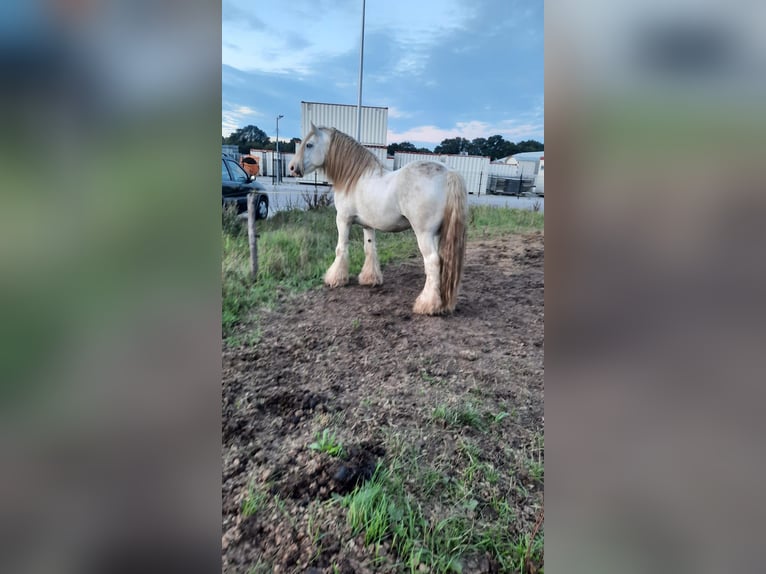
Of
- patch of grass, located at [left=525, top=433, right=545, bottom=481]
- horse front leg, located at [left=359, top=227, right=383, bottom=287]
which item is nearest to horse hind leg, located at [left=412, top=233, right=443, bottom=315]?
horse front leg, located at [left=359, top=227, right=383, bottom=287]

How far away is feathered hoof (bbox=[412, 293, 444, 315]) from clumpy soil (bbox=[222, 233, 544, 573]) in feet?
0.22

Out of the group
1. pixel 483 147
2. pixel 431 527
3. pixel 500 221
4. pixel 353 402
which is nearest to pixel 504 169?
pixel 483 147

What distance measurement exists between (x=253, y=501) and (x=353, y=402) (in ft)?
2.37

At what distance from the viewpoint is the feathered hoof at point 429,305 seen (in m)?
3.09

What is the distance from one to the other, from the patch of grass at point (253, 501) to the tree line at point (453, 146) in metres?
2.00

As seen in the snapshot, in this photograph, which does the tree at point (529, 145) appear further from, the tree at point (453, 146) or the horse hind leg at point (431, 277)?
the horse hind leg at point (431, 277)

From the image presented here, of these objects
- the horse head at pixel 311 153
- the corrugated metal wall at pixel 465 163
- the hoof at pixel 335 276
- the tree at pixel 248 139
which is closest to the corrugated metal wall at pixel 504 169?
the corrugated metal wall at pixel 465 163

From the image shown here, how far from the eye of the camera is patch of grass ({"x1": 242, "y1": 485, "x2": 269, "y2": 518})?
1.31m

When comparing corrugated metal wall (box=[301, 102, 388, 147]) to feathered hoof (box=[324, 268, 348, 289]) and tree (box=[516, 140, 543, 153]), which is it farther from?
feathered hoof (box=[324, 268, 348, 289])

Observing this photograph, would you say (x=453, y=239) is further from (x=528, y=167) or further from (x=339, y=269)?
(x=339, y=269)

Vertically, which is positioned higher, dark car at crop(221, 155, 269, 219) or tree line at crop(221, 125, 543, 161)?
tree line at crop(221, 125, 543, 161)
